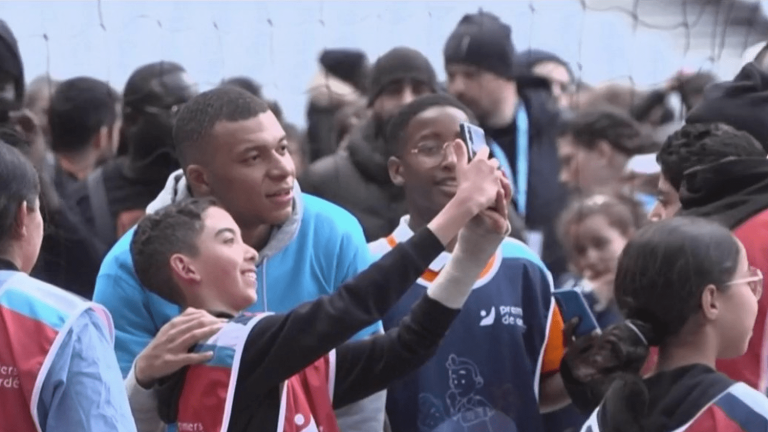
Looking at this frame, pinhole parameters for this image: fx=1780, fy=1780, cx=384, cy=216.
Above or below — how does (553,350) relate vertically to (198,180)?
below

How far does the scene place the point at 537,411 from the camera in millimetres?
3795

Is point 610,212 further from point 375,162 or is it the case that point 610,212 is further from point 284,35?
point 284,35

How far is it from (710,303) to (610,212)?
1.72 metres

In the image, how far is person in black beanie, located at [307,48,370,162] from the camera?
615 centimetres

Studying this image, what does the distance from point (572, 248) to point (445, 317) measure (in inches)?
61.2

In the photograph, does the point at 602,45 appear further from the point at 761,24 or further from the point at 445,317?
the point at 445,317

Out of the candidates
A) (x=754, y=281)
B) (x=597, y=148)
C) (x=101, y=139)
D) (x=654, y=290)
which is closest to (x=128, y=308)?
(x=654, y=290)

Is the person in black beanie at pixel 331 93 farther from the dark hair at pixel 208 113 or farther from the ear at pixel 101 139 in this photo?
the dark hair at pixel 208 113

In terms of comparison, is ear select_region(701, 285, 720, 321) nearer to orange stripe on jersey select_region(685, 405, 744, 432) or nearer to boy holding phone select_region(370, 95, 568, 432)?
orange stripe on jersey select_region(685, 405, 744, 432)

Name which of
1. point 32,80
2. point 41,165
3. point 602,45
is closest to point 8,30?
point 41,165

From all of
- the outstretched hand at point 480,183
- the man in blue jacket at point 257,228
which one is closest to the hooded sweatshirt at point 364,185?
the man in blue jacket at point 257,228

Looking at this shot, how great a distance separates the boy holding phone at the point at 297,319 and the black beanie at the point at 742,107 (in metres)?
0.84

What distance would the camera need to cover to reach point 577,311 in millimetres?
3713

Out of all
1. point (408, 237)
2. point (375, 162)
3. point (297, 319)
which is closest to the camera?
point (297, 319)
